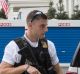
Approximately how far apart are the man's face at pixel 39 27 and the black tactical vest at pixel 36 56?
0.10 meters

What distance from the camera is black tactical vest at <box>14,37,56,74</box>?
3.62 metres

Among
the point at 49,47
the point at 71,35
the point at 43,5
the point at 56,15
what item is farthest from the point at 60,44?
the point at 43,5

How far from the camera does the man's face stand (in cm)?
364

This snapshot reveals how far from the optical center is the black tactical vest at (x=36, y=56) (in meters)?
3.62

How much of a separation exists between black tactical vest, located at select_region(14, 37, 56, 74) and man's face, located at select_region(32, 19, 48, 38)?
0.10 metres

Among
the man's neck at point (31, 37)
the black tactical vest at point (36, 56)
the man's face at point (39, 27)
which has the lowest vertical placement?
the black tactical vest at point (36, 56)

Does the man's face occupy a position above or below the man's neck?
above

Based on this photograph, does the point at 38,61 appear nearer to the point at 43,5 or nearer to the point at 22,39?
the point at 22,39

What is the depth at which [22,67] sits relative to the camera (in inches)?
139

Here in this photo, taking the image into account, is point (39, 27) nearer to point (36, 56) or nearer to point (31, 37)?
point (31, 37)

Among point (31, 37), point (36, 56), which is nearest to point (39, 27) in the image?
point (31, 37)

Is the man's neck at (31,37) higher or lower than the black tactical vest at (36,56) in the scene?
higher

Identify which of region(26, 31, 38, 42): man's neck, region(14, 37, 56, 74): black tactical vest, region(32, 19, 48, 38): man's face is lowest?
region(14, 37, 56, 74): black tactical vest

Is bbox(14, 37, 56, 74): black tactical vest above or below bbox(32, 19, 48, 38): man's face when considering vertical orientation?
below
